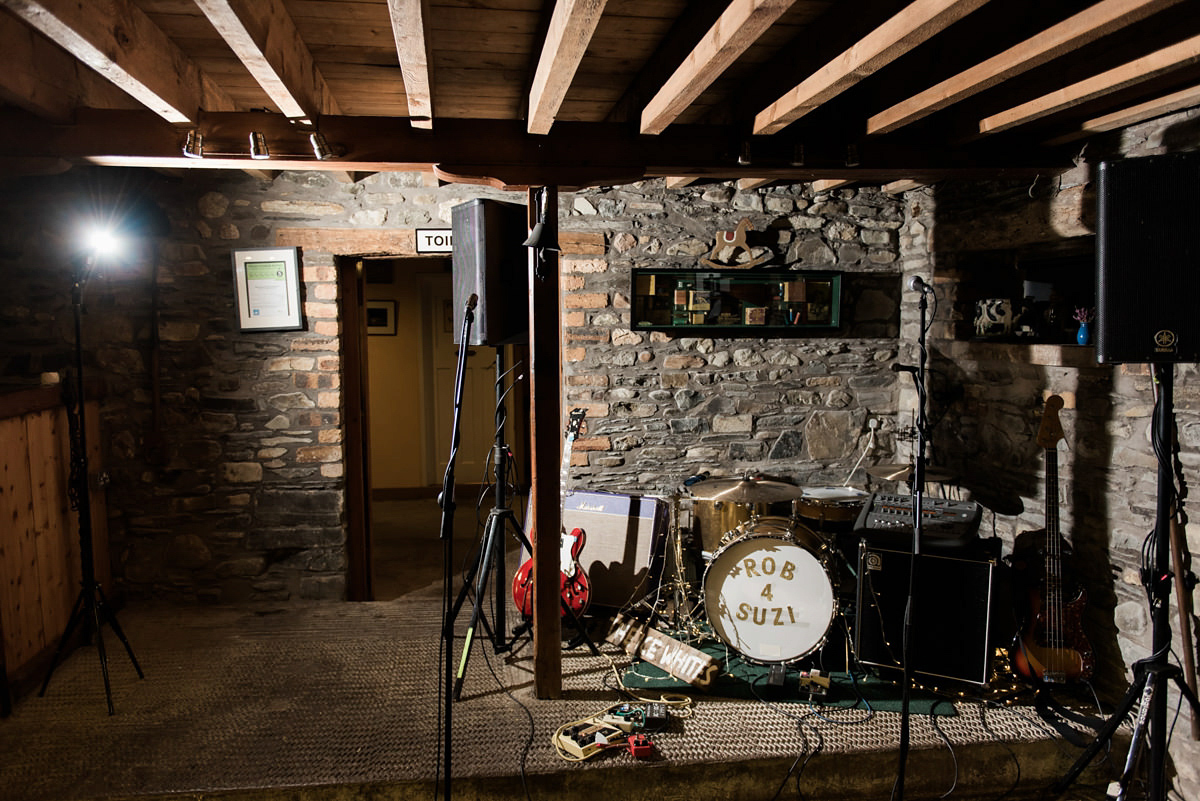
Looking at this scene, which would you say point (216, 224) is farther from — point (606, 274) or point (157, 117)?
point (606, 274)

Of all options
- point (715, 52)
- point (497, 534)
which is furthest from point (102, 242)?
point (715, 52)

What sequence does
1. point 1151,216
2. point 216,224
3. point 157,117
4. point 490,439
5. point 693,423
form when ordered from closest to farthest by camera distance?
point 1151,216 < point 157,117 < point 216,224 < point 693,423 < point 490,439

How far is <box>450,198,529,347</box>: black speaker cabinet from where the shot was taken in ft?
9.42

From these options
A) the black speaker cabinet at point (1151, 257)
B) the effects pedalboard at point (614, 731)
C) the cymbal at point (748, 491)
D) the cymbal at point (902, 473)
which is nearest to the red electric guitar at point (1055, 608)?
the cymbal at point (902, 473)

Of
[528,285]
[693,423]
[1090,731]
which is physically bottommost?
[1090,731]

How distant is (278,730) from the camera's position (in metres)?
2.86

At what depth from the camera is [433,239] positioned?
392 centimetres

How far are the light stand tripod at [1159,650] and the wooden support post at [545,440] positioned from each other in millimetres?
1956

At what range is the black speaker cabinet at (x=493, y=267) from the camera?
2871mm

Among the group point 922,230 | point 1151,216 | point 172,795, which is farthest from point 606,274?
point 172,795

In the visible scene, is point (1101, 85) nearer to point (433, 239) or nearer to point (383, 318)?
point (433, 239)

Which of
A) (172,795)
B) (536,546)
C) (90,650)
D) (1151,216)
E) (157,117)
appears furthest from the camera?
(90,650)

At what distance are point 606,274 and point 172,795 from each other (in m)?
2.89

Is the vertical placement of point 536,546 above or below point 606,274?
below
